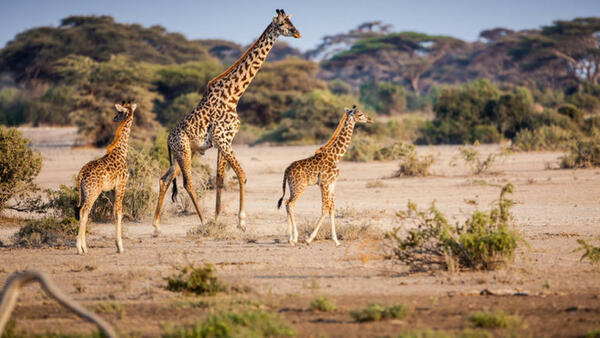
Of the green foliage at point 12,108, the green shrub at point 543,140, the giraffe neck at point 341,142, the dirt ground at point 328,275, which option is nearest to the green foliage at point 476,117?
the green shrub at point 543,140

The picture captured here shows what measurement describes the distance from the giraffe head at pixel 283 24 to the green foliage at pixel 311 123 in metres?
17.3

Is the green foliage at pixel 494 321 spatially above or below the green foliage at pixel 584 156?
below

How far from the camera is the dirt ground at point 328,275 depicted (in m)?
5.80

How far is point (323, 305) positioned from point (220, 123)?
494cm

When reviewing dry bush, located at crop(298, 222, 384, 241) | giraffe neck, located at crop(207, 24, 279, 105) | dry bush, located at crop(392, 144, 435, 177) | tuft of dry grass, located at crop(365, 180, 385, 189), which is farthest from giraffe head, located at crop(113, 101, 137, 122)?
dry bush, located at crop(392, 144, 435, 177)

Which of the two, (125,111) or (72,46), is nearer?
(125,111)

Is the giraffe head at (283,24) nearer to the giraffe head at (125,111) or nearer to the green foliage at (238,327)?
the giraffe head at (125,111)

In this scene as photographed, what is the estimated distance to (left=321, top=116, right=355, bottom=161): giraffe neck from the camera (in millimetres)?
9438

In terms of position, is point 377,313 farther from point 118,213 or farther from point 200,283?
point 118,213

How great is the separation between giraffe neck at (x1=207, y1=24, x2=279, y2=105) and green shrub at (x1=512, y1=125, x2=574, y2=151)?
13.8 metres

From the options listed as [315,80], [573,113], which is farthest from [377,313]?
[315,80]

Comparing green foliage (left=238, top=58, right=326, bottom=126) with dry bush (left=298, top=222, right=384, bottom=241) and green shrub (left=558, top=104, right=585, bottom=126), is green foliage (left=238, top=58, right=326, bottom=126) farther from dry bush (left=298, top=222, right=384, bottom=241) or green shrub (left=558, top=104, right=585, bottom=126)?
dry bush (left=298, top=222, right=384, bottom=241)

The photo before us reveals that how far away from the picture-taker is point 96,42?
4709 cm

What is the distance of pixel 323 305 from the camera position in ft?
19.6
